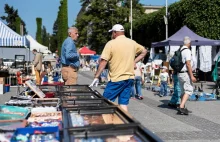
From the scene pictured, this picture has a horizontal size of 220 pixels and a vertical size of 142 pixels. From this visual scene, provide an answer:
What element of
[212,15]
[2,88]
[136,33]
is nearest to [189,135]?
[2,88]

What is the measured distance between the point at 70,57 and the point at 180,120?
2.91 metres

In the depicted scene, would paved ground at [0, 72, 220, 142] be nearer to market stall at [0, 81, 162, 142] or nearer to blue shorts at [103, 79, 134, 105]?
blue shorts at [103, 79, 134, 105]

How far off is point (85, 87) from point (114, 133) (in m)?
3.31

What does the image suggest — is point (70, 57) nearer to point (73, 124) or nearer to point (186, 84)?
point (186, 84)

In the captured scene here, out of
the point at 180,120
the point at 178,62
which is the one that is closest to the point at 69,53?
the point at 178,62

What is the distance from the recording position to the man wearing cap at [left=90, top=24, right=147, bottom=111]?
5922 millimetres

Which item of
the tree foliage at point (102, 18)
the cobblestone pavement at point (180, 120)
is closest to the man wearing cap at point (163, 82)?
the cobblestone pavement at point (180, 120)

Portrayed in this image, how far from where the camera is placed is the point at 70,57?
782 centimetres

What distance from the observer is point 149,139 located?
2.50 metres

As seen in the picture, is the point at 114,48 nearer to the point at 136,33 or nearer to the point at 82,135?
the point at 82,135

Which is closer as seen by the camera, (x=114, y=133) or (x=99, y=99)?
(x=114, y=133)

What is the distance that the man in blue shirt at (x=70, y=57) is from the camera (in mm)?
7770

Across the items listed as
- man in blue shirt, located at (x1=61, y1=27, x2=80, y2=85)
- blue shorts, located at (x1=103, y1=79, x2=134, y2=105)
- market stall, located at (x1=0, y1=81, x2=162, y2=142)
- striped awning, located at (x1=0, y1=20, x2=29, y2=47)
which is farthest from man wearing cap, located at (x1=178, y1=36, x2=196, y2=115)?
striped awning, located at (x1=0, y1=20, x2=29, y2=47)

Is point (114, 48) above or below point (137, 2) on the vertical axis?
below
